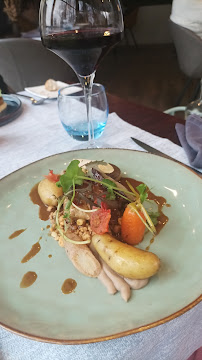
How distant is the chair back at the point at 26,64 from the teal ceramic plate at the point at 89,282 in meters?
1.51

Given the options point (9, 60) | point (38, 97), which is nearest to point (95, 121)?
point (38, 97)

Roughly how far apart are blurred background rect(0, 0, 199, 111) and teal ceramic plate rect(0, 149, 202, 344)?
10.0 feet

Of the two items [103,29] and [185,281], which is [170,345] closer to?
[185,281]

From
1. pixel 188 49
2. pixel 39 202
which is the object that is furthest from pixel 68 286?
pixel 188 49

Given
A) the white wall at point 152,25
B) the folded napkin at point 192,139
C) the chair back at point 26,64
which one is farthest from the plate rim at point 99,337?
the white wall at point 152,25

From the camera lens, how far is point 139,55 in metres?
5.54

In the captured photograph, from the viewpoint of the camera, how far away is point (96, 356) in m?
0.45

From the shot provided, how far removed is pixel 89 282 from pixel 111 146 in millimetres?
573

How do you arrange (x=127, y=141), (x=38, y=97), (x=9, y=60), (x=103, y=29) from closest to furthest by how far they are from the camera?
(x=103, y=29)
(x=127, y=141)
(x=38, y=97)
(x=9, y=60)

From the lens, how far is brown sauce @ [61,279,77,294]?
494mm

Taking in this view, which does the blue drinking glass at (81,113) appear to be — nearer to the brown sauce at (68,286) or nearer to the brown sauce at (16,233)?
the brown sauce at (16,233)

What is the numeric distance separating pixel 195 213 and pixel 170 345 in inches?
10.2

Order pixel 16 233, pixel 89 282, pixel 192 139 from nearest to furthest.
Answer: pixel 89 282
pixel 16 233
pixel 192 139

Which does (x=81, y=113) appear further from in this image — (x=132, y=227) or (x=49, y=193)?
(x=132, y=227)
